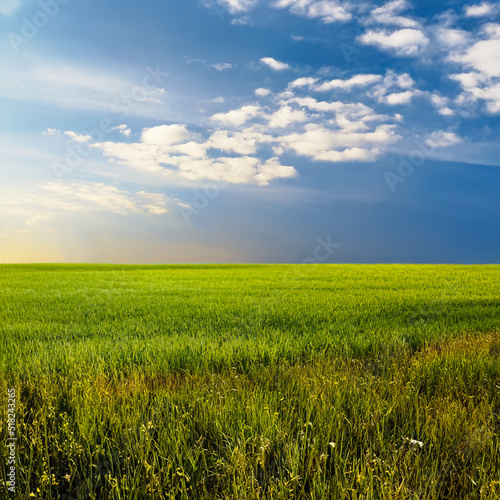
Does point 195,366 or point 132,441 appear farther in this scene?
point 195,366

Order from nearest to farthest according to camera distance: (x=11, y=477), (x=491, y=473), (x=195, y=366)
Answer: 1. (x=491, y=473)
2. (x=11, y=477)
3. (x=195, y=366)

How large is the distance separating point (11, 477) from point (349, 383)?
3738 millimetres

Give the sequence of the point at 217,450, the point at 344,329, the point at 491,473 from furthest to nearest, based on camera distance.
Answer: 1. the point at 344,329
2. the point at 217,450
3. the point at 491,473

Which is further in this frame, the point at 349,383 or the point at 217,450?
the point at 349,383

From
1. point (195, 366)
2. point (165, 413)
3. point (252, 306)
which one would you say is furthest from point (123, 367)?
point (252, 306)

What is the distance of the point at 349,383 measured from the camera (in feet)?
15.8

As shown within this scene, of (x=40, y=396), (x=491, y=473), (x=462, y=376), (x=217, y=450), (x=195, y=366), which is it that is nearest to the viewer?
(x=491, y=473)

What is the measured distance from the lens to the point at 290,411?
3.97 metres

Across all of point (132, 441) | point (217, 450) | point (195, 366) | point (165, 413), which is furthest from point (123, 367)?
point (217, 450)

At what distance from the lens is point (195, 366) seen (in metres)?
6.20

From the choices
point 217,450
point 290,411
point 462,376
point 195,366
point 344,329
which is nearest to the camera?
point 217,450

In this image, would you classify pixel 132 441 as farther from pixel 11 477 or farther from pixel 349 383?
pixel 349 383

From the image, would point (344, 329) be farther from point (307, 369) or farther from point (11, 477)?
point (11, 477)

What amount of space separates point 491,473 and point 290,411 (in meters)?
1.82
